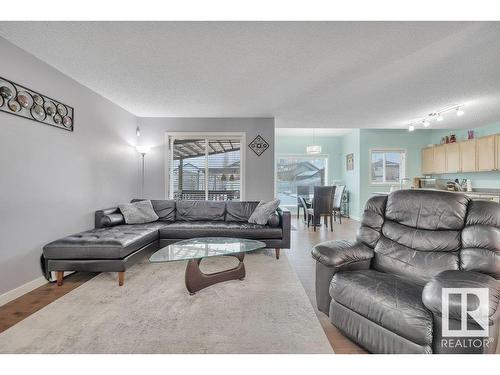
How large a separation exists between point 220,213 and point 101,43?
276cm

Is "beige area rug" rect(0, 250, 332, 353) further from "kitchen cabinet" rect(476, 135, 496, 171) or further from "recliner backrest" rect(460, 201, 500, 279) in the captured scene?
"kitchen cabinet" rect(476, 135, 496, 171)

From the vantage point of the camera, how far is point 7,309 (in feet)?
6.75

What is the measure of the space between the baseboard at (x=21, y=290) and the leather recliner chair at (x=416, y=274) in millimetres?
2868

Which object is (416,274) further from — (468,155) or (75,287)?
(468,155)

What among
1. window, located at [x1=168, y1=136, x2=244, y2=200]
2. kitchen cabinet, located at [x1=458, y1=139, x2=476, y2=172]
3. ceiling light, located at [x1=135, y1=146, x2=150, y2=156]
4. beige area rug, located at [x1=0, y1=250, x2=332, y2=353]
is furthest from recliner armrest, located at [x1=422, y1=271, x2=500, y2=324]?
kitchen cabinet, located at [x1=458, y1=139, x2=476, y2=172]

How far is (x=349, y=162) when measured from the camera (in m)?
7.41

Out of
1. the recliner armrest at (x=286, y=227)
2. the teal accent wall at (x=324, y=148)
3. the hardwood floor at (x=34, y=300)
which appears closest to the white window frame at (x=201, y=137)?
the recliner armrest at (x=286, y=227)

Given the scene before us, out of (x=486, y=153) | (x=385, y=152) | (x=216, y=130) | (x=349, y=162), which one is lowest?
(x=486, y=153)

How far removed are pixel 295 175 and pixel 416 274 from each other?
262 inches

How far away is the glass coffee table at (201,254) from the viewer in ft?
7.27

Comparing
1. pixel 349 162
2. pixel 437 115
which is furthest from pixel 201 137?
pixel 349 162
